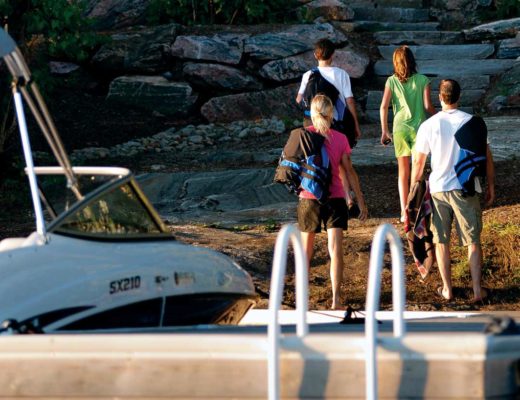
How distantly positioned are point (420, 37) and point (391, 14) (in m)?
1.49

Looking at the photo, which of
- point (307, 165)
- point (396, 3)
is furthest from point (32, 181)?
point (396, 3)

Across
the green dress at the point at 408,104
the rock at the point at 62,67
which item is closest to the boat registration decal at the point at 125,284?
the green dress at the point at 408,104

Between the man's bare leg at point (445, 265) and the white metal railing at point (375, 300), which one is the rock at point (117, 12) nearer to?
the man's bare leg at point (445, 265)

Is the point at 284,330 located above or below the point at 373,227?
above

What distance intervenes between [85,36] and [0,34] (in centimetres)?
1021

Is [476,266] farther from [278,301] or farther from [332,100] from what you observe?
[278,301]

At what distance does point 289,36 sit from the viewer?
18969 millimetres

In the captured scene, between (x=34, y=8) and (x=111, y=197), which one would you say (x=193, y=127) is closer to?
(x=34, y=8)

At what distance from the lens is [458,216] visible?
28.6 ft

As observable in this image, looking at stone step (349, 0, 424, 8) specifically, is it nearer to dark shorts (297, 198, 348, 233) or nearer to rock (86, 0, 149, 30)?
rock (86, 0, 149, 30)

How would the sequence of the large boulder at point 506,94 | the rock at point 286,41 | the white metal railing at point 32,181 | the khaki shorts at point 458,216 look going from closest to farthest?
the white metal railing at point 32,181
the khaki shorts at point 458,216
the large boulder at point 506,94
the rock at point 286,41

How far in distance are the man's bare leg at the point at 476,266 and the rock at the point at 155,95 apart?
10052mm

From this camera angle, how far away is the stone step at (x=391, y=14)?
68.5ft

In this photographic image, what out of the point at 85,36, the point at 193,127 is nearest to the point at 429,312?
the point at 85,36
